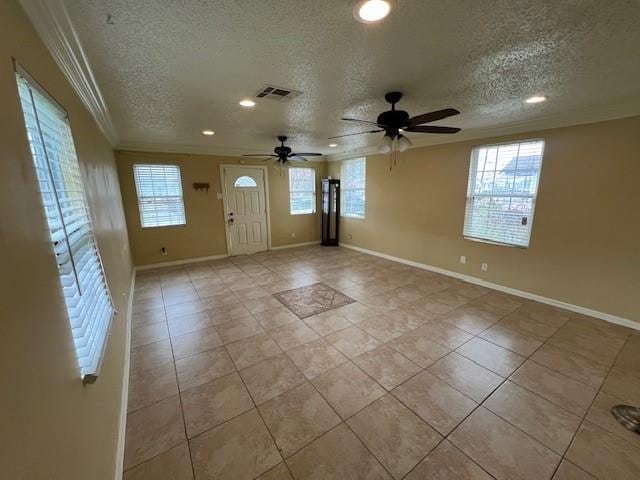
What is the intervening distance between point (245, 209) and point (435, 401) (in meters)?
5.26

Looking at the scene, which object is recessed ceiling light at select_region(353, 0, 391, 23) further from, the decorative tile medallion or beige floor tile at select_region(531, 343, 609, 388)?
beige floor tile at select_region(531, 343, 609, 388)

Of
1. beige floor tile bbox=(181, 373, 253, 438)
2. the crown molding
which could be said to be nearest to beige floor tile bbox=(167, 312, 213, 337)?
beige floor tile bbox=(181, 373, 253, 438)

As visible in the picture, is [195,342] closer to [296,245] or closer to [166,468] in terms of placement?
[166,468]

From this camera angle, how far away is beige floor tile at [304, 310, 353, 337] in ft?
9.63

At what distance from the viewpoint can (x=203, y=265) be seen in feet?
17.8

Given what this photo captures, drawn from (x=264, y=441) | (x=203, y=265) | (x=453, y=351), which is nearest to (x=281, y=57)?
(x=264, y=441)

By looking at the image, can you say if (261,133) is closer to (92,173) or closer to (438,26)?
(92,173)

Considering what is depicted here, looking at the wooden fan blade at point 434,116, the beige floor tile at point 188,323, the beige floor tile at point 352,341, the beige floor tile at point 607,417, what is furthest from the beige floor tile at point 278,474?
the wooden fan blade at point 434,116

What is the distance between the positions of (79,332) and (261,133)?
11.9 feet

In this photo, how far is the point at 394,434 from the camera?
5.62 ft

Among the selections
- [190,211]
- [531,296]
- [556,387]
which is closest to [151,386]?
[556,387]

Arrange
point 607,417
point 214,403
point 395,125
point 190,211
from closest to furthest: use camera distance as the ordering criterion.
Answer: point 607,417, point 214,403, point 395,125, point 190,211

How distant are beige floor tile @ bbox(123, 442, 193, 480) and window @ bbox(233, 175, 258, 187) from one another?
5081 mm

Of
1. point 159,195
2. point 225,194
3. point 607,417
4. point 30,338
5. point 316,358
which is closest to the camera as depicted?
point 30,338
